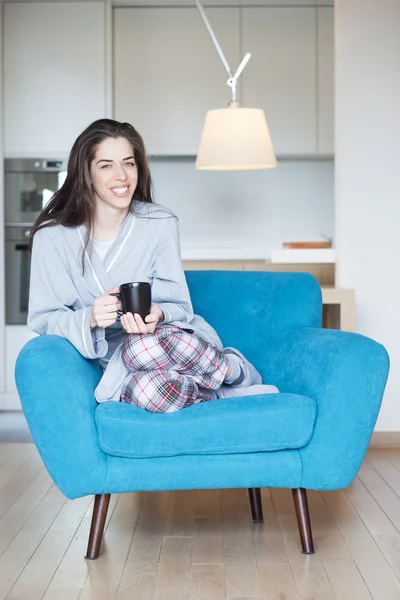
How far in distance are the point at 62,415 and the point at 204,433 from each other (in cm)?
39

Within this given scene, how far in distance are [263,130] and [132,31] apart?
1945 mm

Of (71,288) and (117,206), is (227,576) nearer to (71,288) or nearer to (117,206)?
(71,288)

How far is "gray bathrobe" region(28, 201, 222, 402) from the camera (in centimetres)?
254

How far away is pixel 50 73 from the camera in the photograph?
5203 mm

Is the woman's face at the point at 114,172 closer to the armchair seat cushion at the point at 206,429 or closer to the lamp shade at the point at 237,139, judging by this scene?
the armchair seat cushion at the point at 206,429

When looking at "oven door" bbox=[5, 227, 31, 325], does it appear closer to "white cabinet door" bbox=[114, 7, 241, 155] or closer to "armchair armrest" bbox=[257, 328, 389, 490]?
"white cabinet door" bbox=[114, 7, 241, 155]

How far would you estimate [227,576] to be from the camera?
2.24m

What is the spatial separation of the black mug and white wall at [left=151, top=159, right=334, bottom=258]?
346 centimetres

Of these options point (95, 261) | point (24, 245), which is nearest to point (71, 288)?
point (95, 261)

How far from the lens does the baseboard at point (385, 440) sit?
389 cm

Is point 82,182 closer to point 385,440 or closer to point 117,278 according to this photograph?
point 117,278

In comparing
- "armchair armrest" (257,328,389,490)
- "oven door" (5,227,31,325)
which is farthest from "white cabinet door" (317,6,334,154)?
"armchair armrest" (257,328,389,490)

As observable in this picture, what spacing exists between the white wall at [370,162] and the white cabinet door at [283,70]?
159cm

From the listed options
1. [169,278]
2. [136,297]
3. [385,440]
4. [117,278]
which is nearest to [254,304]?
[169,278]
